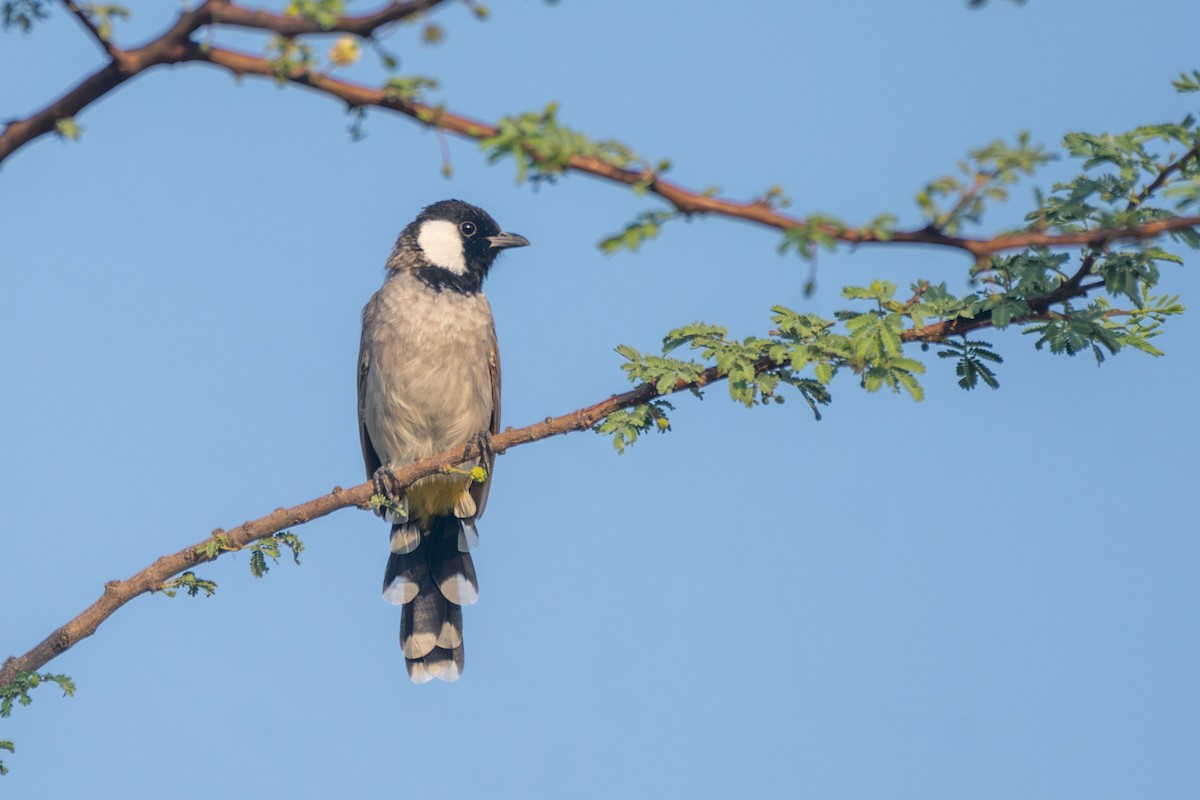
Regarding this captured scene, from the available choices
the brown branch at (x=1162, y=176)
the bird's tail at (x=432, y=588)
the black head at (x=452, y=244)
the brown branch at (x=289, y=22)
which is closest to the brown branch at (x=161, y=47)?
the brown branch at (x=289, y=22)

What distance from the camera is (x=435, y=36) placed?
2.26m

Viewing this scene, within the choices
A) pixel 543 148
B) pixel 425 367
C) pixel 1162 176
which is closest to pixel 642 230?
pixel 543 148

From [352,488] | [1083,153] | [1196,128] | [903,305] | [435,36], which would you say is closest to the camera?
[435,36]

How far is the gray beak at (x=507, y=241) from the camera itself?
8594mm

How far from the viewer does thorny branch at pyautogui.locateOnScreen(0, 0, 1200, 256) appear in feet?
7.20

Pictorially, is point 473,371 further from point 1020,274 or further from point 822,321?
point 1020,274

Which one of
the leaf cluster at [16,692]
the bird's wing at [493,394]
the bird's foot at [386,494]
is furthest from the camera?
the bird's wing at [493,394]

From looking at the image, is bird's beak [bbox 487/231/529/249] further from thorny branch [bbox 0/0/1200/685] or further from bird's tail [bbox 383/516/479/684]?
thorny branch [bbox 0/0/1200/685]

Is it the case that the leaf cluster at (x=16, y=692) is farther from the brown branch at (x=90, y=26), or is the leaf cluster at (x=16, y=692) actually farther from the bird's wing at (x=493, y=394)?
the bird's wing at (x=493, y=394)

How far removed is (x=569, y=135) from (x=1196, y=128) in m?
1.68

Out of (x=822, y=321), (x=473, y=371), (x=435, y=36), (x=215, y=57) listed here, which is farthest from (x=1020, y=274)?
(x=473, y=371)

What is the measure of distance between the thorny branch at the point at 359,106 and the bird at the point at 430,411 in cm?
548

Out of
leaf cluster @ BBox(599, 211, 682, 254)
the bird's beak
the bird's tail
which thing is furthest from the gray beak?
leaf cluster @ BBox(599, 211, 682, 254)

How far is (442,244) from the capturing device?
8.48 metres
